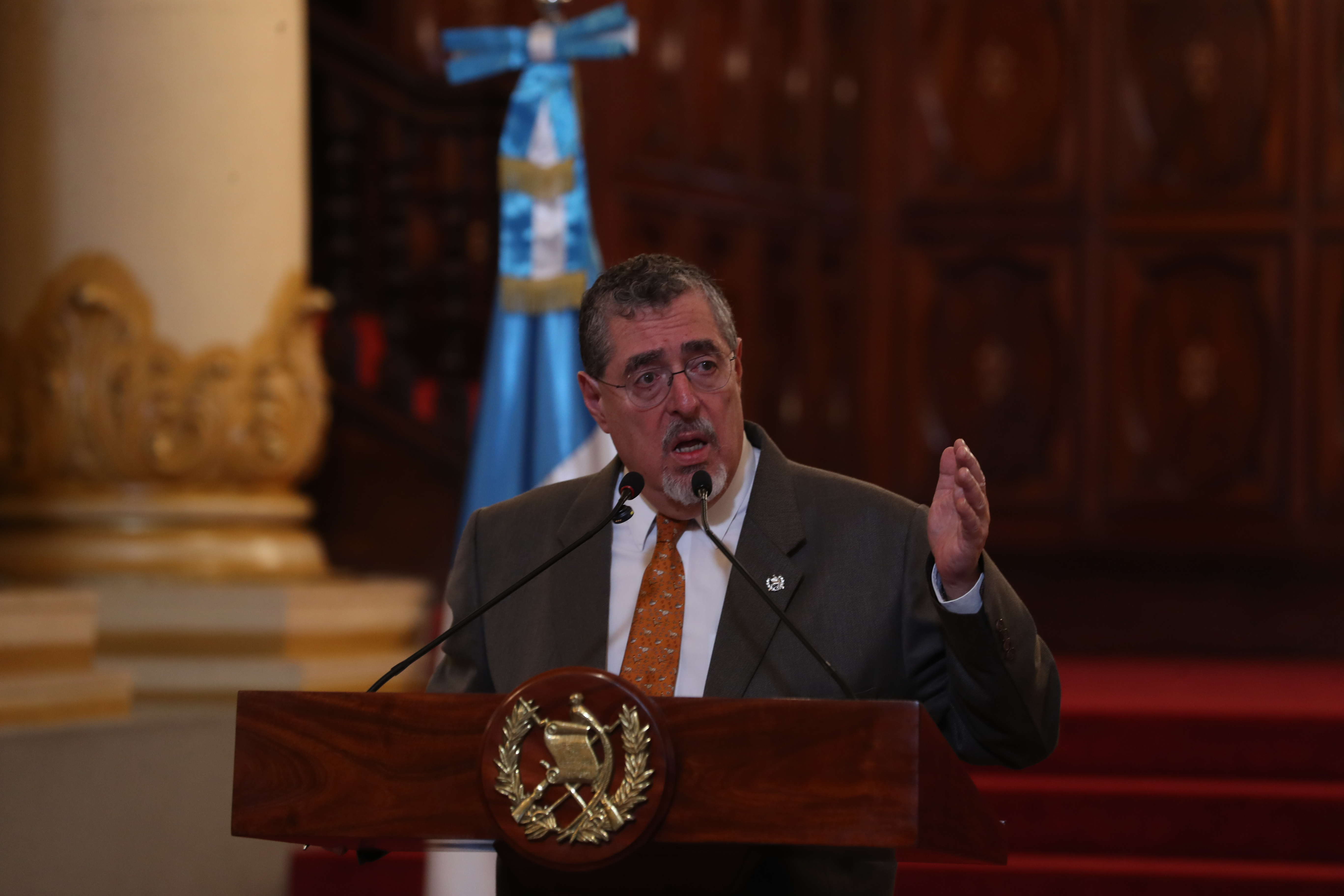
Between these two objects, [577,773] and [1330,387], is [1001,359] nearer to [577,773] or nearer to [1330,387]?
[1330,387]

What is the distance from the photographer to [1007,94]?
612 cm

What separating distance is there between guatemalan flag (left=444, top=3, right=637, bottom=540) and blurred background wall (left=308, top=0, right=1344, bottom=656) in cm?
193

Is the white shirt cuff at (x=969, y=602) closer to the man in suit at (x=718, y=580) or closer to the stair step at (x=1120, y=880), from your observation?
the man in suit at (x=718, y=580)

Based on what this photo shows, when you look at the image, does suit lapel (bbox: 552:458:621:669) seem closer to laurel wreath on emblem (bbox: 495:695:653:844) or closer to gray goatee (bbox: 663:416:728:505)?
gray goatee (bbox: 663:416:728:505)

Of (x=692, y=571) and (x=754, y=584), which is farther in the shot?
(x=692, y=571)

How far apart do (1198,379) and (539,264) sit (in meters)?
3.36

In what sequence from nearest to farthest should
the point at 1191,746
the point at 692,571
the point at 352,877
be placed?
the point at 692,571, the point at 352,877, the point at 1191,746

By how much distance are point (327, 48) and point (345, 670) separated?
2.67 m

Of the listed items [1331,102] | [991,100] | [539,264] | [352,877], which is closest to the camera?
[539,264]

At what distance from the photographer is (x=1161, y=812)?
391cm

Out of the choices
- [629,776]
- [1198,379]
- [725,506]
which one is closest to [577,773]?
[629,776]

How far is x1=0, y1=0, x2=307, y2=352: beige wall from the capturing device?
3.98 m

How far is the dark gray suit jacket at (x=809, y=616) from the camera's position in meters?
1.93

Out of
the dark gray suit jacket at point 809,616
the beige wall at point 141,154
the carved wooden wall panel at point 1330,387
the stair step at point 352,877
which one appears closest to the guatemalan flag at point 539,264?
the beige wall at point 141,154
